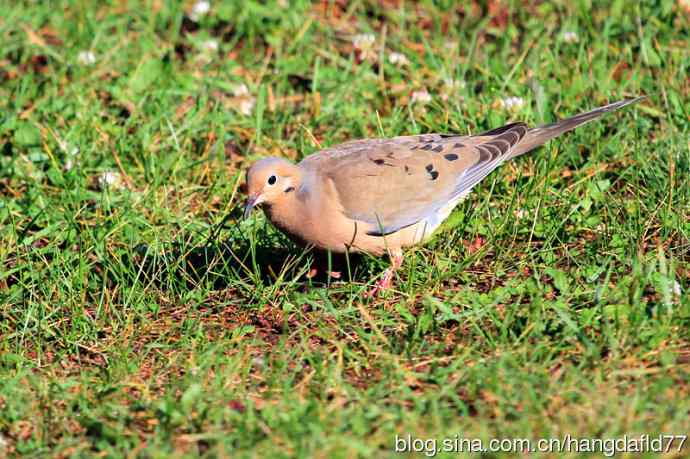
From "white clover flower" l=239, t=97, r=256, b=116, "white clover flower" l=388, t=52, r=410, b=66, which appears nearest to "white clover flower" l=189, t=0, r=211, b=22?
"white clover flower" l=239, t=97, r=256, b=116

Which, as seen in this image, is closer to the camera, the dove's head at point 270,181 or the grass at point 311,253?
the grass at point 311,253

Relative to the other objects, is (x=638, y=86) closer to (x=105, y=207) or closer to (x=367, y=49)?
(x=367, y=49)

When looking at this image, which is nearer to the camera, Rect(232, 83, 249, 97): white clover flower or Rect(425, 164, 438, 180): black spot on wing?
Rect(425, 164, 438, 180): black spot on wing

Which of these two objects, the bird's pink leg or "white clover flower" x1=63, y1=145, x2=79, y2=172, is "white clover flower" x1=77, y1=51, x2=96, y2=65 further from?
the bird's pink leg

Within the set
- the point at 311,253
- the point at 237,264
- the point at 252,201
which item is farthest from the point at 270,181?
the point at 237,264

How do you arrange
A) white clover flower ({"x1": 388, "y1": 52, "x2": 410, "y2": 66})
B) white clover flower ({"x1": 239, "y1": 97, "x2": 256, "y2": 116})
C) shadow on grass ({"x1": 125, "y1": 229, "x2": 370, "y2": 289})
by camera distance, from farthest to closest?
white clover flower ({"x1": 388, "y1": 52, "x2": 410, "y2": 66})
white clover flower ({"x1": 239, "y1": 97, "x2": 256, "y2": 116})
shadow on grass ({"x1": 125, "y1": 229, "x2": 370, "y2": 289})

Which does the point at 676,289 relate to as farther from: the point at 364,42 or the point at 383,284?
the point at 364,42

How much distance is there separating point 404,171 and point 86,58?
2743 millimetres

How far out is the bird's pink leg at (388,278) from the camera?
438 cm

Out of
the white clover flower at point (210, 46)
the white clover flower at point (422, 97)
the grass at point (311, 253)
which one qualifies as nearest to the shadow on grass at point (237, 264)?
the grass at point (311, 253)

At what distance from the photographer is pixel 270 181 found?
169 inches

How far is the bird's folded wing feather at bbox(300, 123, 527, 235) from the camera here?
4.49m

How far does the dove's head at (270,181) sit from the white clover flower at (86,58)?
255cm

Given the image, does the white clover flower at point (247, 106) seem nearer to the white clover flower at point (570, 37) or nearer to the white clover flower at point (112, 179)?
the white clover flower at point (112, 179)
